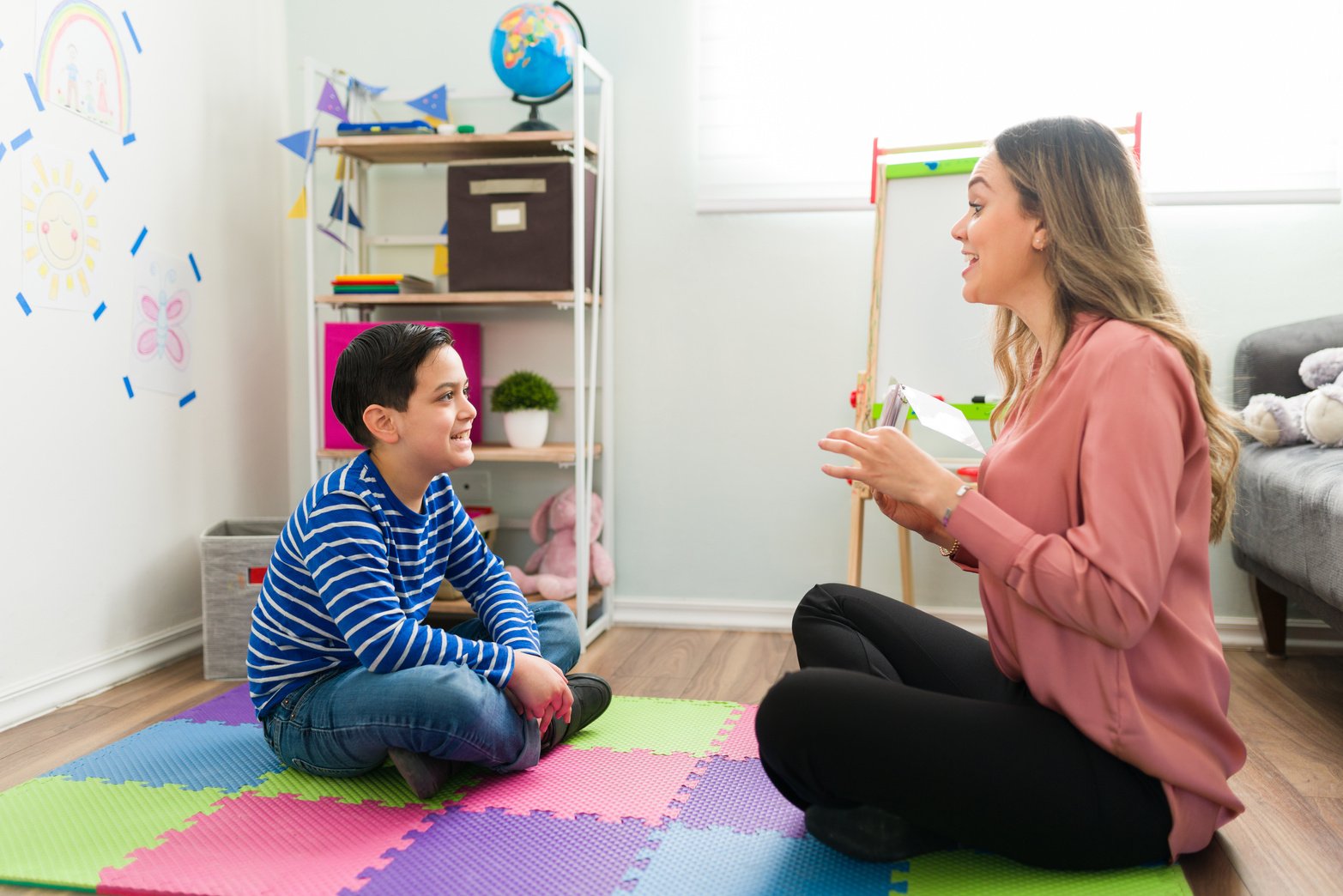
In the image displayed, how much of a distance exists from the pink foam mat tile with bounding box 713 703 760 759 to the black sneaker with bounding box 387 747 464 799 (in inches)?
18.0

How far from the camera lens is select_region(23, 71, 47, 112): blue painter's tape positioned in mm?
1977

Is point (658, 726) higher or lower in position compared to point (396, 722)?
lower

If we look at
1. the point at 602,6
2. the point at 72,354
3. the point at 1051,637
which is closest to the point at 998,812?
the point at 1051,637

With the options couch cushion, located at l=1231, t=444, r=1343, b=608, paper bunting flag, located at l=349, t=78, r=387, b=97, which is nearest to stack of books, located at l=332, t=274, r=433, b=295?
paper bunting flag, located at l=349, t=78, r=387, b=97

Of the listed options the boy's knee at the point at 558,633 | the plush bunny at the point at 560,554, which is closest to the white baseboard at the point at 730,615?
the plush bunny at the point at 560,554

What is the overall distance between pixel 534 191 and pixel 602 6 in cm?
62

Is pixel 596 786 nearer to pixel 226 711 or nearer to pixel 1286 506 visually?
pixel 226 711

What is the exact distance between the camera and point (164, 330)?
2383mm

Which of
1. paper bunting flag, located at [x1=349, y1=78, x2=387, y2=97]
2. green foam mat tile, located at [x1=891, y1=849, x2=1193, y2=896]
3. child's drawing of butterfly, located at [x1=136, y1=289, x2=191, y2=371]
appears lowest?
green foam mat tile, located at [x1=891, y1=849, x2=1193, y2=896]

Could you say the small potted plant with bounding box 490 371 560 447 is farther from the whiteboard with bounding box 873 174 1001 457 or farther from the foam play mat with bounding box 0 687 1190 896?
the foam play mat with bounding box 0 687 1190 896

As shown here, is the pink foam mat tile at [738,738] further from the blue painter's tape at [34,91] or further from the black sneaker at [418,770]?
the blue painter's tape at [34,91]

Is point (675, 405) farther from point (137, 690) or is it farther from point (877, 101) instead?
point (137, 690)

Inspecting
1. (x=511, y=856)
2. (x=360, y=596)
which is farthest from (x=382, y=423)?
(x=511, y=856)

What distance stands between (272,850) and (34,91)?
1511 mm
